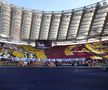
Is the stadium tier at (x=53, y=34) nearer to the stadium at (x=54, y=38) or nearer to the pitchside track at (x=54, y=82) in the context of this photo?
the stadium at (x=54, y=38)

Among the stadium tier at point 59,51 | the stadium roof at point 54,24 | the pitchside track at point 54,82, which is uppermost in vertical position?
the stadium roof at point 54,24

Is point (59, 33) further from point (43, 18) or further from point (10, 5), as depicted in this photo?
point (10, 5)

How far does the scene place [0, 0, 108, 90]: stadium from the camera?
123688mm

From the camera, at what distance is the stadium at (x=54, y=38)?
406ft

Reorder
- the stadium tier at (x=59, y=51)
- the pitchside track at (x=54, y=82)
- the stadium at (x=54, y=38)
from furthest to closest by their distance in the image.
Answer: the stadium tier at (x=59, y=51)
the stadium at (x=54, y=38)
the pitchside track at (x=54, y=82)

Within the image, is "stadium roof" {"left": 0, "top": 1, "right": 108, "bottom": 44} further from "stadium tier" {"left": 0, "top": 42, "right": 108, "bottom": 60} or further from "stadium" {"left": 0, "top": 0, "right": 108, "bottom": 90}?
"stadium tier" {"left": 0, "top": 42, "right": 108, "bottom": 60}

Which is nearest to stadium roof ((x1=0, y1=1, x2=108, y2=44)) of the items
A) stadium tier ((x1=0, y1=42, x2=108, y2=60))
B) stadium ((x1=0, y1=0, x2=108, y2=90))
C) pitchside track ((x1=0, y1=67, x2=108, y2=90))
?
stadium ((x1=0, y1=0, x2=108, y2=90))

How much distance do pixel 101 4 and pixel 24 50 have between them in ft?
122

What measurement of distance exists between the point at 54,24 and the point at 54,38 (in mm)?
11134

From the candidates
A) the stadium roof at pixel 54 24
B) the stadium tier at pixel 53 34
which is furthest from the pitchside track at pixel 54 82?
the stadium tier at pixel 53 34

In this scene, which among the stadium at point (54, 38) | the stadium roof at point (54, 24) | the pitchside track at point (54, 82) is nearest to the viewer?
the pitchside track at point (54, 82)

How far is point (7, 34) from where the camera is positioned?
134250mm

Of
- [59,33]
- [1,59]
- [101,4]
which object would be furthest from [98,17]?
[1,59]

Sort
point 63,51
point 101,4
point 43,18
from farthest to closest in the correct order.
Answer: point 63,51
point 43,18
point 101,4
